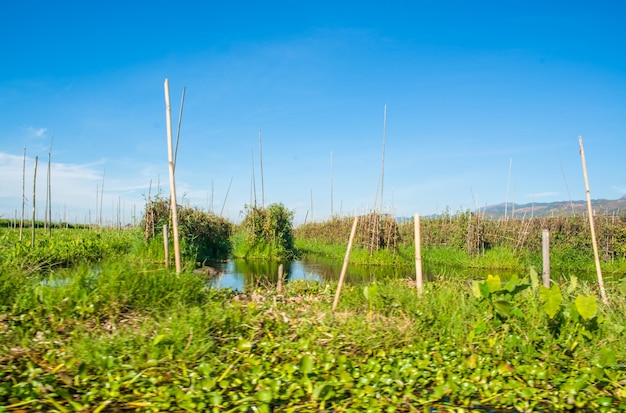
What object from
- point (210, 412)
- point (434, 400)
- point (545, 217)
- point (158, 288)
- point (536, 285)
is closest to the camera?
point (210, 412)

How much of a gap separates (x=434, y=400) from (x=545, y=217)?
16716 millimetres

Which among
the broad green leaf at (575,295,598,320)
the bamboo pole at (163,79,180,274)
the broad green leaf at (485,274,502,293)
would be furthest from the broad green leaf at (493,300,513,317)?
the bamboo pole at (163,79,180,274)

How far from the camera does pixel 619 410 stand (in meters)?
3.18

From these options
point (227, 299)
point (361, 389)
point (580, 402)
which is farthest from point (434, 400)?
point (227, 299)

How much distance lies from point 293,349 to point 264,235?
1502cm

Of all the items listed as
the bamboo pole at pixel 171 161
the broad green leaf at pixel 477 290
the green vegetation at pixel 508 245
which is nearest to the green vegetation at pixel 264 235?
the green vegetation at pixel 508 245

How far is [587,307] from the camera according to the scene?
398 cm

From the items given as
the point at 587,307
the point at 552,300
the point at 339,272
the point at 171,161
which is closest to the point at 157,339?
the point at 171,161

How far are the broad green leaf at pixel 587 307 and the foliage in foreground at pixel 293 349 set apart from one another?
2 centimetres

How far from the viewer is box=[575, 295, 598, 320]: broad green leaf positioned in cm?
396

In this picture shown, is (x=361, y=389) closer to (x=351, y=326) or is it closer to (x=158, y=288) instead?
(x=351, y=326)

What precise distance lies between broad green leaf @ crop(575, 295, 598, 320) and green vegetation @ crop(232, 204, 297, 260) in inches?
583

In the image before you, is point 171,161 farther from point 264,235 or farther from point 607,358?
point 264,235

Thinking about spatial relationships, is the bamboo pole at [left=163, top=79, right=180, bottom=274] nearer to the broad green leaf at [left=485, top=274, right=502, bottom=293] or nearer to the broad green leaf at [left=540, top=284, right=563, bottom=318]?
the broad green leaf at [left=485, top=274, right=502, bottom=293]
